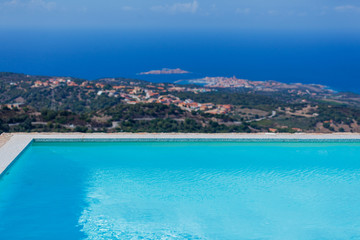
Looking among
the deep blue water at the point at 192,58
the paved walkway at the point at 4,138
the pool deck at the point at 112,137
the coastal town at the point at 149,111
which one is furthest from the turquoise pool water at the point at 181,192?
the deep blue water at the point at 192,58

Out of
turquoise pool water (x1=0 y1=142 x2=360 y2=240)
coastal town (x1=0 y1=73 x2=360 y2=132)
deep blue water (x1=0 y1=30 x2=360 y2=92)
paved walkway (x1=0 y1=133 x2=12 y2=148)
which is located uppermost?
deep blue water (x1=0 y1=30 x2=360 y2=92)

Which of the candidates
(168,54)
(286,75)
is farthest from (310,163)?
(168,54)

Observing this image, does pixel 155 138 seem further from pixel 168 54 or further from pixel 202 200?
pixel 168 54

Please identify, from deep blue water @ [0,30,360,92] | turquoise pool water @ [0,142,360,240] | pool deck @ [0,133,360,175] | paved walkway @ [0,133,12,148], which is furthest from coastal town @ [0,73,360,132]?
deep blue water @ [0,30,360,92]

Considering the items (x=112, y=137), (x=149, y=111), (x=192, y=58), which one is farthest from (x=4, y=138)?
(x=192, y=58)

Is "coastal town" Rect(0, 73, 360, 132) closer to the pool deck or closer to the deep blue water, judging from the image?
the pool deck

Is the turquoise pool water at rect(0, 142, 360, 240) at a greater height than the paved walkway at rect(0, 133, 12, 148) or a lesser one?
lesser

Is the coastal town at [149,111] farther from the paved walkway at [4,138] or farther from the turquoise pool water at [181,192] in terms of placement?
the turquoise pool water at [181,192]
